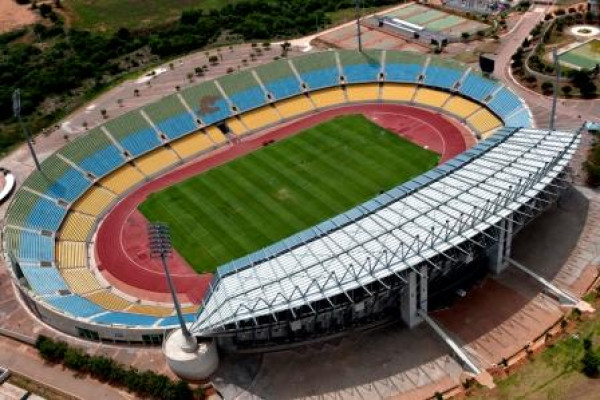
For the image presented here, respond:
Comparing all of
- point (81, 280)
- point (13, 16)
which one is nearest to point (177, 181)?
point (81, 280)

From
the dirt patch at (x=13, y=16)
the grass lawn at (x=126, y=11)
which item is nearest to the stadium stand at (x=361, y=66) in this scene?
the grass lawn at (x=126, y=11)

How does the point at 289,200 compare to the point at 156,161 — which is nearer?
the point at 289,200

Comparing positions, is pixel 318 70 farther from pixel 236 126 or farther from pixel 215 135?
pixel 215 135

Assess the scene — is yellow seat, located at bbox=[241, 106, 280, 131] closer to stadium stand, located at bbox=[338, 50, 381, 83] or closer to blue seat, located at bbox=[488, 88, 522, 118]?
stadium stand, located at bbox=[338, 50, 381, 83]

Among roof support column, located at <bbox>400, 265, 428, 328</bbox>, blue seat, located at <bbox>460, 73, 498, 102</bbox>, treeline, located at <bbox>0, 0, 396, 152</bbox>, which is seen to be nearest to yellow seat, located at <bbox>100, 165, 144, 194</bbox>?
treeline, located at <bbox>0, 0, 396, 152</bbox>

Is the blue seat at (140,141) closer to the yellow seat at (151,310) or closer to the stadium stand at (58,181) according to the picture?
the stadium stand at (58,181)

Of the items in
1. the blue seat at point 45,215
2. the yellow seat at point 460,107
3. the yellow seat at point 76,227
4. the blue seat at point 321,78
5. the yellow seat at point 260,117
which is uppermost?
the blue seat at point 321,78
